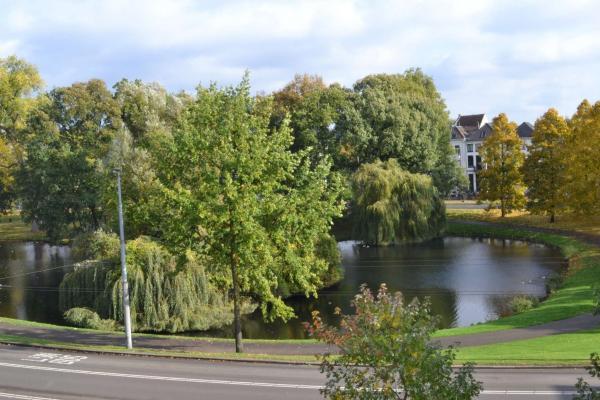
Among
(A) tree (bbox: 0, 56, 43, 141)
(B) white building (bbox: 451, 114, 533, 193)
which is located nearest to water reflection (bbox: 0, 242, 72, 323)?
(A) tree (bbox: 0, 56, 43, 141)

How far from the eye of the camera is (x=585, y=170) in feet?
180

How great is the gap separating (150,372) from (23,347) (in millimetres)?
7322

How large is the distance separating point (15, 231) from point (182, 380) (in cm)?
7096

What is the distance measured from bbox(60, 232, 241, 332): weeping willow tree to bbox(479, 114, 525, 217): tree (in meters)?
41.9

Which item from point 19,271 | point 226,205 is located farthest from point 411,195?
point 226,205

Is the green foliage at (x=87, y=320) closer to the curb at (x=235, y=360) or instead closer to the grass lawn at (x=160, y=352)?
the grass lawn at (x=160, y=352)

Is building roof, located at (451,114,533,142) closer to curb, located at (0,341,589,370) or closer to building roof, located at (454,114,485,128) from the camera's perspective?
building roof, located at (454,114,485,128)

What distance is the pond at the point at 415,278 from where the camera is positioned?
35.6 m

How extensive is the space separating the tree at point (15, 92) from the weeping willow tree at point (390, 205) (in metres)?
38.0

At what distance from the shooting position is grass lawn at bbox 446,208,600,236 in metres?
59.9

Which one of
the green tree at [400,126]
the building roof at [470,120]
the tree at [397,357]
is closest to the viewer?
the tree at [397,357]

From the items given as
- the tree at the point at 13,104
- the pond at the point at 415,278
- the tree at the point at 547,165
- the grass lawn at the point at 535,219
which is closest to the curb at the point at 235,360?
the pond at the point at 415,278

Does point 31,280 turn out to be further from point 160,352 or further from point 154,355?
point 154,355

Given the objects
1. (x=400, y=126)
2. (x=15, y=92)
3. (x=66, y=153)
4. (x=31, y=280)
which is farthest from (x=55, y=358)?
(x=15, y=92)
